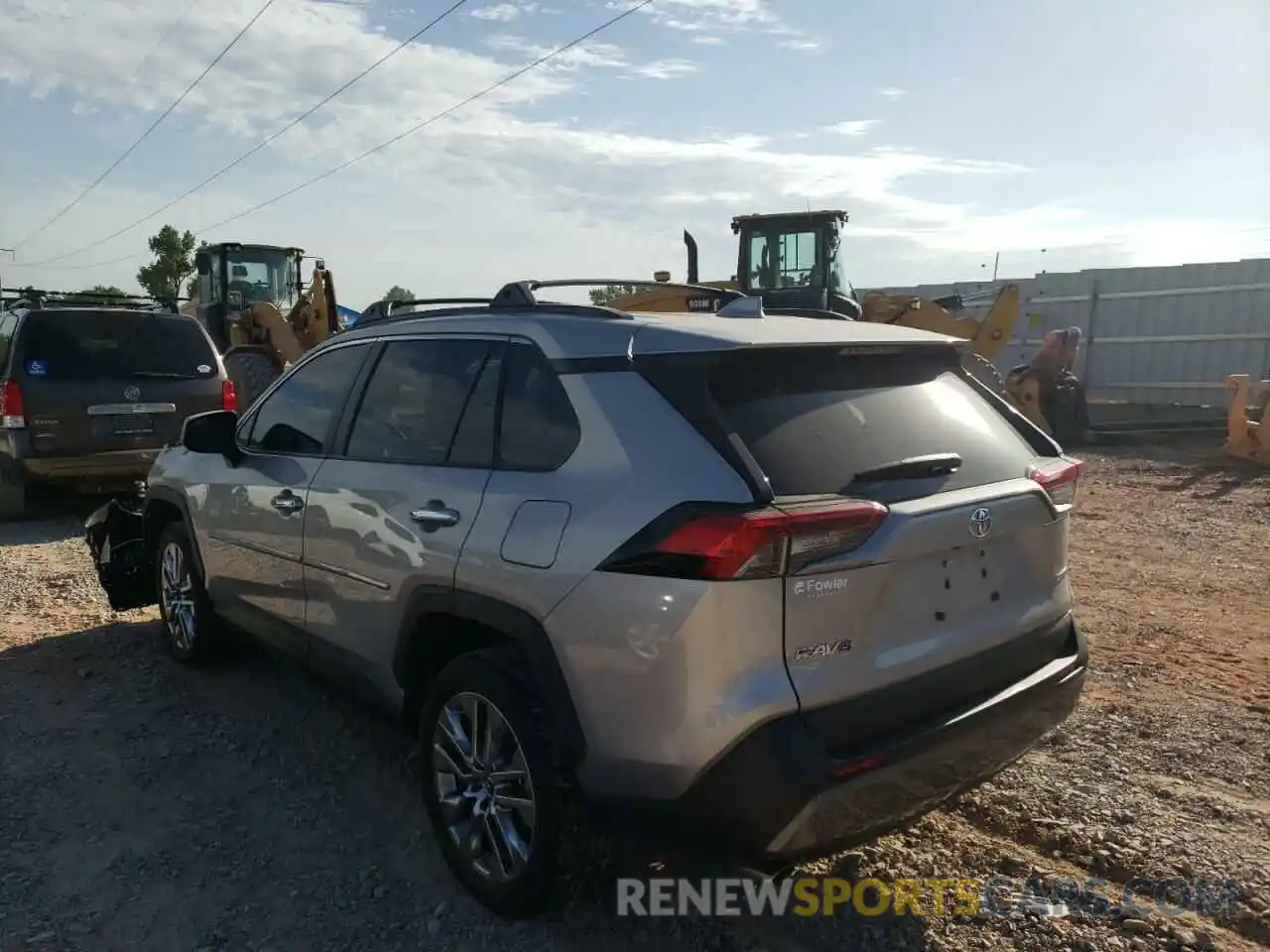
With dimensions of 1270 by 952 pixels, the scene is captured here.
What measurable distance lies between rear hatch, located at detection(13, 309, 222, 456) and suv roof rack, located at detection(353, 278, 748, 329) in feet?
16.8

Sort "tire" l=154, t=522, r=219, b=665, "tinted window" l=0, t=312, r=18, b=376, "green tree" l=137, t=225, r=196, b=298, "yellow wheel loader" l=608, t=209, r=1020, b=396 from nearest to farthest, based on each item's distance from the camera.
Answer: "tire" l=154, t=522, r=219, b=665
"tinted window" l=0, t=312, r=18, b=376
"yellow wheel loader" l=608, t=209, r=1020, b=396
"green tree" l=137, t=225, r=196, b=298

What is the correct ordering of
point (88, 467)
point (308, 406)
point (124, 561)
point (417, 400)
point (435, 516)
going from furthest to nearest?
point (88, 467) → point (124, 561) → point (308, 406) → point (417, 400) → point (435, 516)

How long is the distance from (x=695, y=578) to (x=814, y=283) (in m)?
12.3

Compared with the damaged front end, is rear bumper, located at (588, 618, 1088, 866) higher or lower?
higher

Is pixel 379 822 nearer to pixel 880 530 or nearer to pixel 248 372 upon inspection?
pixel 880 530

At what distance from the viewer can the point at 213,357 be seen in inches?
356

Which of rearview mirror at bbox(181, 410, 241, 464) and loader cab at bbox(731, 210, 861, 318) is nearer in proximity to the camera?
rearview mirror at bbox(181, 410, 241, 464)

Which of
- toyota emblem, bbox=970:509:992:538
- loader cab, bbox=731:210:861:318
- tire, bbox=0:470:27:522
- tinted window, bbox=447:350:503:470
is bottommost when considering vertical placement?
tire, bbox=0:470:27:522

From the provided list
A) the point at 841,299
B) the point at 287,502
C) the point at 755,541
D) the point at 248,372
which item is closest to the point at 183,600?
the point at 287,502

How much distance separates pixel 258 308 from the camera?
13.7 m


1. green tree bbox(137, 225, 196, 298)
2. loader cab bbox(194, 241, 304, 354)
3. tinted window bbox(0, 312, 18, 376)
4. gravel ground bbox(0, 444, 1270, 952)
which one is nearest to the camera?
gravel ground bbox(0, 444, 1270, 952)

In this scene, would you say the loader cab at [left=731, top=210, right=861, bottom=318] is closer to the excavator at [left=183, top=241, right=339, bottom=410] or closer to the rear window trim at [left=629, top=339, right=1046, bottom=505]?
the excavator at [left=183, top=241, right=339, bottom=410]

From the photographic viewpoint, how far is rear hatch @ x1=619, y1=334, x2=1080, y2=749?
2.39 m

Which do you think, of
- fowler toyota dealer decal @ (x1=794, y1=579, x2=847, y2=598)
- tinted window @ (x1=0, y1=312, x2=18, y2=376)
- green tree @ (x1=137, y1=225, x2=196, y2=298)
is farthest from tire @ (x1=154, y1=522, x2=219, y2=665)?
green tree @ (x1=137, y1=225, x2=196, y2=298)
